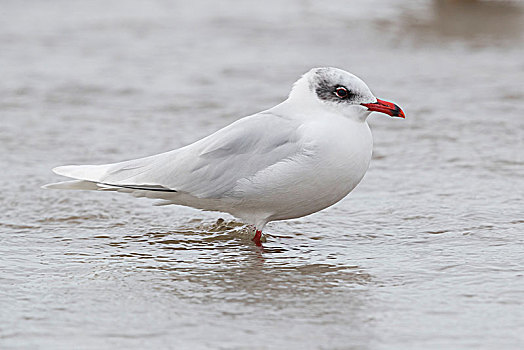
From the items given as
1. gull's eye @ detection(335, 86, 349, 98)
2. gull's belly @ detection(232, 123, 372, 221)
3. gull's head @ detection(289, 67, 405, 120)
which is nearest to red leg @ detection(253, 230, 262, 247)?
gull's belly @ detection(232, 123, 372, 221)

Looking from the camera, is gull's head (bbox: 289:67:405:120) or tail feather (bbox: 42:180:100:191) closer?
gull's head (bbox: 289:67:405:120)

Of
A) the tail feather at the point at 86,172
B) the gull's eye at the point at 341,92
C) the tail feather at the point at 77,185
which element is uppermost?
the gull's eye at the point at 341,92

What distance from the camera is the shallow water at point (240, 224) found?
3422 mm

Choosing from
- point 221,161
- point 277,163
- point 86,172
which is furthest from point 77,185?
point 277,163

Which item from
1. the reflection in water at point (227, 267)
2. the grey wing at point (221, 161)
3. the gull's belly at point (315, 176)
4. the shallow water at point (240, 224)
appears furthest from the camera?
the grey wing at point (221, 161)

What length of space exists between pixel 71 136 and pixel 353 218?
271 cm

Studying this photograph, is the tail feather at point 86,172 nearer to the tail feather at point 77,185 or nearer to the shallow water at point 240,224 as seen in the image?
the tail feather at point 77,185

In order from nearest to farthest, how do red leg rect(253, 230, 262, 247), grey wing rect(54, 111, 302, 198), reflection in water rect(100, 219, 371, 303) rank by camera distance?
reflection in water rect(100, 219, 371, 303)
grey wing rect(54, 111, 302, 198)
red leg rect(253, 230, 262, 247)

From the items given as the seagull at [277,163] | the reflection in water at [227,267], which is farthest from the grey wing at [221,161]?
the reflection in water at [227,267]

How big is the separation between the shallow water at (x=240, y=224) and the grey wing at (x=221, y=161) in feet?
1.08

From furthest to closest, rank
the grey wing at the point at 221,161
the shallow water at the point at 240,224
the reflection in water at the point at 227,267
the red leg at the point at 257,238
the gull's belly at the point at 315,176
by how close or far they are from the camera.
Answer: the red leg at the point at 257,238, the grey wing at the point at 221,161, the gull's belly at the point at 315,176, the reflection in water at the point at 227,267, the shallow water at the point at 240,224

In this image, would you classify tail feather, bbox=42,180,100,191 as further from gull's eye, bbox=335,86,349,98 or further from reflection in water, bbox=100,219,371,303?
gull's eye, bbox=335,86,349,98

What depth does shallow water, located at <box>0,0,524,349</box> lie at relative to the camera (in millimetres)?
3422

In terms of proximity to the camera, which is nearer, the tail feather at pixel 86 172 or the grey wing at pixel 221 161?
the grey wing at pixel 221 161
